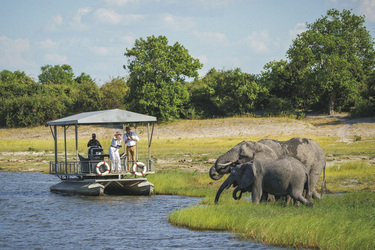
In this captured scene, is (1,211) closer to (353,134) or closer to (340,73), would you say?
(353,134)

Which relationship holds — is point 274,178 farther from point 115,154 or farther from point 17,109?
point 17,109

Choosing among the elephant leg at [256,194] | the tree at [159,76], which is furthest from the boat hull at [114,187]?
the tree at [159,76]

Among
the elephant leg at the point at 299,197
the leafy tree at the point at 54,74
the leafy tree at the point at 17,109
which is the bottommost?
the elephant leg at the point at 299,197

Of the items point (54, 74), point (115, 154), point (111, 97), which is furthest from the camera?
Answer: point (54, 74)

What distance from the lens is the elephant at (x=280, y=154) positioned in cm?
1892

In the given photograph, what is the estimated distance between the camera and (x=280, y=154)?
19125 millimetres

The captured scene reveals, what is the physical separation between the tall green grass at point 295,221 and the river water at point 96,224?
1.20 feet

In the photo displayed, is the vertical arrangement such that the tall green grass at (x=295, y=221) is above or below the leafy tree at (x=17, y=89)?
below

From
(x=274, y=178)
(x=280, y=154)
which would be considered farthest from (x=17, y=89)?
(x=274, y=178)

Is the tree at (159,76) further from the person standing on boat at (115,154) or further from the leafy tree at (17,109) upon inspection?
the person standing on boat at (115,154)

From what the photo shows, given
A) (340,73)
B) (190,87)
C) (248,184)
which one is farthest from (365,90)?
(248,184)

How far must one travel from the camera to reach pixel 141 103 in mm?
63750

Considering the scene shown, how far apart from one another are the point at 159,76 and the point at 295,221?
52.9 meters

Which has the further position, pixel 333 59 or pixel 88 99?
pixel 88 99
